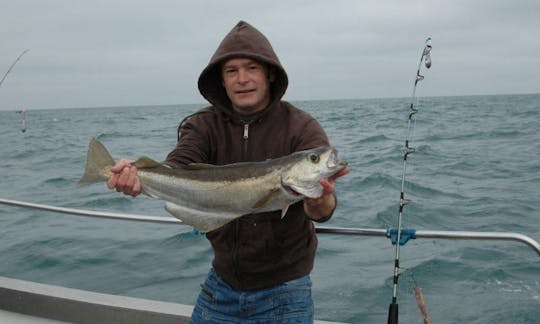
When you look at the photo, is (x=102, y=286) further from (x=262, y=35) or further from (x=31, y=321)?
(x=262, y=35)

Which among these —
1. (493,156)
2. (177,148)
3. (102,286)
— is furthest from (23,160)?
(177,148)

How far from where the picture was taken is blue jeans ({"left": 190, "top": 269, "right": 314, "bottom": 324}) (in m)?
3.34

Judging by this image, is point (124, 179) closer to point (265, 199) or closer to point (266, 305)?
point (265, 199)

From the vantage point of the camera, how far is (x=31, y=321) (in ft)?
15.0

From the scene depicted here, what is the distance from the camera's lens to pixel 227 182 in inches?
130

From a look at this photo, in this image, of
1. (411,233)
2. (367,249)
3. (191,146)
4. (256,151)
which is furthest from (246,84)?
(367,249)

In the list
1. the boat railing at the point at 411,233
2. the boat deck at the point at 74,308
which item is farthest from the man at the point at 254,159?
the boat deck at the point at 74,308

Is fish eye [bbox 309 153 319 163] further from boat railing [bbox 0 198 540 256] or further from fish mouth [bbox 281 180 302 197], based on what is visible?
boat railing [bbox 0 198 540 256]

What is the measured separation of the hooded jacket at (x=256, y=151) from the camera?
3.35 metres

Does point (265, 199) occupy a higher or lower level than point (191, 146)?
lower

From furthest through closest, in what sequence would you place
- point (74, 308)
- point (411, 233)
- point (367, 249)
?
point (367, 249), point (74, 308), point (411, 233)

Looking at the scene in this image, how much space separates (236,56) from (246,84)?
0.20m

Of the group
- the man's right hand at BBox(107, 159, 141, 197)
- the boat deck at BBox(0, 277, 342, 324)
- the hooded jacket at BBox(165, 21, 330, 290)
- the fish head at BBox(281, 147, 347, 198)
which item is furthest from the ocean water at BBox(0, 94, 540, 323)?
the boat deck at BBox(0, 277, 342, 324)

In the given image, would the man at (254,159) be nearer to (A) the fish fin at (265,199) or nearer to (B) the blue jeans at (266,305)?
(B) the blue jeans at (266,305)
